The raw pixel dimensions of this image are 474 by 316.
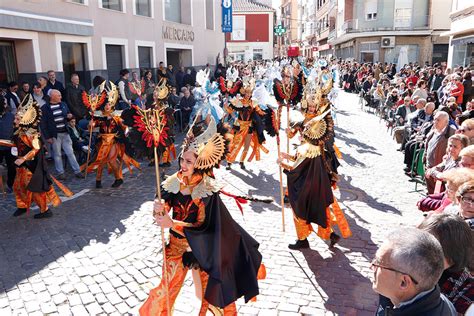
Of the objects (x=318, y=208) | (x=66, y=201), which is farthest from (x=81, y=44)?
(x=318, y=208)

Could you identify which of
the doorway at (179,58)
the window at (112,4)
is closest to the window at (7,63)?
the window at (112,4)

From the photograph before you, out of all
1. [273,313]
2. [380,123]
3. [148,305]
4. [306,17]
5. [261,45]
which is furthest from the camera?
[306,17]

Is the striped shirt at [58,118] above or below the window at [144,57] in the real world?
below

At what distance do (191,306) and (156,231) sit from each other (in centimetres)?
212

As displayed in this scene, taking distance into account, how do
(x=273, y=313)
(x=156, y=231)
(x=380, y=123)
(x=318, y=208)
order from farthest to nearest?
(x=380, y=123)
(x=156, y=231)
(x=318, y=208)
(x=273, y=313)

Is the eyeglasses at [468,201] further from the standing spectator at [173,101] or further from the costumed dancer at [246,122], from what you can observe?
the standing spectator at [173,101]

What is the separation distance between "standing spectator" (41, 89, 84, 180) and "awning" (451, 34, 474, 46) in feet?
61.0

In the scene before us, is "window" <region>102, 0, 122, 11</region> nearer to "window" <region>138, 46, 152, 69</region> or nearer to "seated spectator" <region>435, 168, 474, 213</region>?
"window" <region>138, 46, 152, 69</region>

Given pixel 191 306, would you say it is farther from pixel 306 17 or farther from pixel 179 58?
pixel 306 17

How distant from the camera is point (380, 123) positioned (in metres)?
16.0

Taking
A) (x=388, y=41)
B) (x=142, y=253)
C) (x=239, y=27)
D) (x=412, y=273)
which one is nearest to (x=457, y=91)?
(x=142, y=253)

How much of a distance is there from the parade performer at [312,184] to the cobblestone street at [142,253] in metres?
0.36

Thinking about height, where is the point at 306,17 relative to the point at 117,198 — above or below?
above

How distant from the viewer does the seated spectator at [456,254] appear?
2.40 metres
